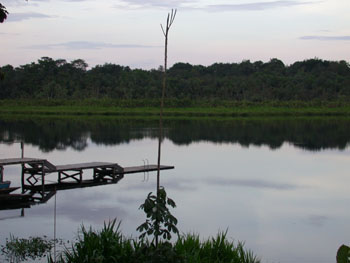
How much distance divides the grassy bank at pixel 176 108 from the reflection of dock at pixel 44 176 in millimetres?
39015

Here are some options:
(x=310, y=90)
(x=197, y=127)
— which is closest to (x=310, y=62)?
(x=310, y=90)

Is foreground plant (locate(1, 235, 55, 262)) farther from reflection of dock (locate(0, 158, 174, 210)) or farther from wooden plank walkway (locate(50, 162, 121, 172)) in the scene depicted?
wooden plank walkway (locate(50, 162, 121, 172))

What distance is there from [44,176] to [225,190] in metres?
6.02

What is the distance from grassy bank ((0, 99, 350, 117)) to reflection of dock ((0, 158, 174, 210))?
39.0 metres

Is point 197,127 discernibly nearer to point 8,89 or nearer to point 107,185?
point 107,185

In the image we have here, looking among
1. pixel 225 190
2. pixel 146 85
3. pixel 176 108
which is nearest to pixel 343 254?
pixel 225 190

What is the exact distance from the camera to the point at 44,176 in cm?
1794

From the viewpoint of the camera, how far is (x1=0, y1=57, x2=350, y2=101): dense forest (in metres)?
67.2

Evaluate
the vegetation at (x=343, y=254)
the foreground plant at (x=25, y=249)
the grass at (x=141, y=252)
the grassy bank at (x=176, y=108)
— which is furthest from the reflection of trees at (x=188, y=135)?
the vegetation at (x=343, y=254)

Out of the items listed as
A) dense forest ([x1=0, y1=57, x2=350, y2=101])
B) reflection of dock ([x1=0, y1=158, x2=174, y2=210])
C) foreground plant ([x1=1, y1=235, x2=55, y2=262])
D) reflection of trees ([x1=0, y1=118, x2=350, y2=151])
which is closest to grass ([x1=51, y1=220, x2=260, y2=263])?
foreground plant ([x1=1, y1=235, x2=55, y2=262])

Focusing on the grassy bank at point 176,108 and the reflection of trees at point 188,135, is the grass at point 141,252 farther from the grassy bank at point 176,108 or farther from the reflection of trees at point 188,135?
the grassy bank at point 176,108

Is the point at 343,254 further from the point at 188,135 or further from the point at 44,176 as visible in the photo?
the point at 188,135

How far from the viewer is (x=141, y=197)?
16062 millimetres

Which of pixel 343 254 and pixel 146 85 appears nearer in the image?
pixel 343 254
